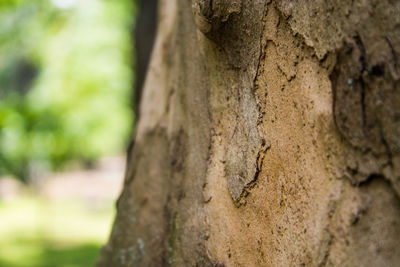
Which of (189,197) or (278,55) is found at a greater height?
(278,55)

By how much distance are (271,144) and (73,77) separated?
22.4ft

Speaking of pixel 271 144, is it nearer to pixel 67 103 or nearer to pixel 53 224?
pixel 53 224

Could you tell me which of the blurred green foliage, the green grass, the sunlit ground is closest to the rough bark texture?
the green grass

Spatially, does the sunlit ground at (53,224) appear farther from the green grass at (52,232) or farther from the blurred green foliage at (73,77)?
the blurred green foliage at (73,77)

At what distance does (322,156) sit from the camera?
98cm

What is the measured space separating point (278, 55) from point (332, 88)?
0.61ft

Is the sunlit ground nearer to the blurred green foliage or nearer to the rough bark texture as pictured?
the blurred green foliage

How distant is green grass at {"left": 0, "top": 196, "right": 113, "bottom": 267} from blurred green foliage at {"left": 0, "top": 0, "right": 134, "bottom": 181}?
104 cm

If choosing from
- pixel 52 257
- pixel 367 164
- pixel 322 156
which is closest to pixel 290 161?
pixel 322 156

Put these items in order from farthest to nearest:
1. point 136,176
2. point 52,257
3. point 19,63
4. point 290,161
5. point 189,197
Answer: point 19,63, point 52,257, point 136,176, point 189,197, point 290,161

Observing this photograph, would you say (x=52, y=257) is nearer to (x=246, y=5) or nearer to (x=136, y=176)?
(x=136, y=176)

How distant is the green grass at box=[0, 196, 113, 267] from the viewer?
142 inches

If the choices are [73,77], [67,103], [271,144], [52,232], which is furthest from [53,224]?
[271,144]

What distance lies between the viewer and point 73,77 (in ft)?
24.8
